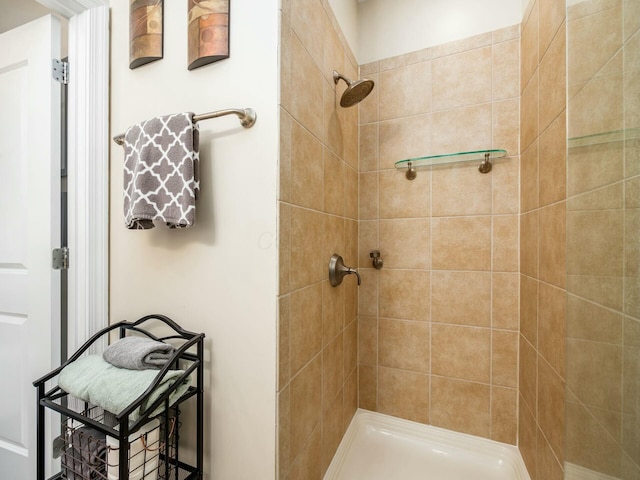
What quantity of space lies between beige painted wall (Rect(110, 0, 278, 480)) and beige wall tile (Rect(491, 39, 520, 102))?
105 cm

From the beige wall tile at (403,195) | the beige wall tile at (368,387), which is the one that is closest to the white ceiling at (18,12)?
the beige wall tile at (403,195)

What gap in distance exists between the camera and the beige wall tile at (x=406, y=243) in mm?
1376

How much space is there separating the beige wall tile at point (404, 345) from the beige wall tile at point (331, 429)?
1.13 ft

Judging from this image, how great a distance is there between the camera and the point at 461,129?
1.32 metres

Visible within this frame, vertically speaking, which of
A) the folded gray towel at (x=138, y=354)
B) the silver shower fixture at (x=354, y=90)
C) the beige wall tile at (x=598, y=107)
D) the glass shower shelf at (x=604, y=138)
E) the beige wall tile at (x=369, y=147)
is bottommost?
the folded gray towel at (x=138, y=354)

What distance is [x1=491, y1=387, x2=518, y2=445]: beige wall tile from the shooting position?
1241 mm

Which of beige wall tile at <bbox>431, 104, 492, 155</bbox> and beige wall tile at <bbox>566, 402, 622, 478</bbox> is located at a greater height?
beige wall tile at <bbox>431, 104, 492, 155</bbox>

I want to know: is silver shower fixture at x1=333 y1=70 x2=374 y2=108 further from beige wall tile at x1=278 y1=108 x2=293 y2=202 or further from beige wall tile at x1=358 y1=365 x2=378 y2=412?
beige wall tile at x1=358 y1=365 x2=378 y2=412

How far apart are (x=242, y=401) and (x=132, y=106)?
1.03 metres

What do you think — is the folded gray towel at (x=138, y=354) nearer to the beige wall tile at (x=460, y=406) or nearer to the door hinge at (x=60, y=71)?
the door hinge at (x=60, y=71)

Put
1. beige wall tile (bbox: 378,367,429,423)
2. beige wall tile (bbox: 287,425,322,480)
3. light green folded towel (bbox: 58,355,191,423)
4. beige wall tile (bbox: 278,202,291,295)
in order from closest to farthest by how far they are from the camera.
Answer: light green folded towel (bbox: 58,355,191,423)
beige wall tile (bbox: 278,202,291,295)
beige wall tile (bbox: 287,425,322,480)
beige wall tile (bbox: 378,367,429,423)

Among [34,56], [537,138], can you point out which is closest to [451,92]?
[537,138]

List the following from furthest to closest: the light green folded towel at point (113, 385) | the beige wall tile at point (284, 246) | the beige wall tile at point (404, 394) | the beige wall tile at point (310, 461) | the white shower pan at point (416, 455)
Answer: the beige wall tile at point (404, 394) < the white shower pan at point (416, 455) < the beige wall tile at point (310, 461) < the beige wall tile at point (284, 246) < the light green folded towel at point (113, 385)

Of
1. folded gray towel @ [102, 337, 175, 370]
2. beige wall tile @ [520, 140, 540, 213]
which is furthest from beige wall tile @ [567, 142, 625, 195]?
folded gray towel @ [102, 337, 175, 370]
